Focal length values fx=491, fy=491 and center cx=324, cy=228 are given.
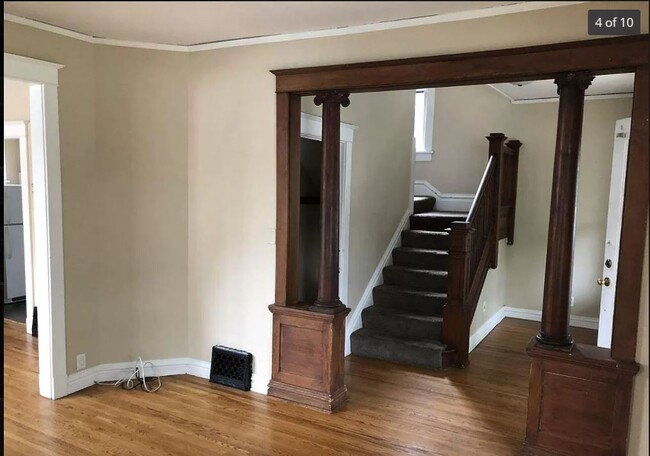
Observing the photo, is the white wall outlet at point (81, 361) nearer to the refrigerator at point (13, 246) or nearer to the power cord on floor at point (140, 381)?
the power cord on floor at point (140, 381)

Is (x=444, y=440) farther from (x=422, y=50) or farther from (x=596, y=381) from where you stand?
(x=422, y=50)

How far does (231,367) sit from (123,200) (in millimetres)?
1467

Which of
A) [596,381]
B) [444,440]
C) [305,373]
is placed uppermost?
[596,381]

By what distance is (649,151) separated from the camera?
2271 mm

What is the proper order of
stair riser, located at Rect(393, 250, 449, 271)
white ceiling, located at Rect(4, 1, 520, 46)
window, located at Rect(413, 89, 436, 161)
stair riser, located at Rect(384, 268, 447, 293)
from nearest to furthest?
white ceiling, located at Rect(4, 1, 520, 46) → stair riser, located at Rect(384, 268, 447, 293) → stair riser, located at Rect(393, 250, 449, 271) → window, located at Rect(413, 89, 436, 161)

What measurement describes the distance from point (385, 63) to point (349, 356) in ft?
8.58

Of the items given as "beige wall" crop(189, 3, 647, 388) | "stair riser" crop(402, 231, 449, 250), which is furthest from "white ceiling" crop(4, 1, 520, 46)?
"stair riser" crop(402, 231, 449, 250)

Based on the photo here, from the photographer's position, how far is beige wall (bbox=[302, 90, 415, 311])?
14.8 feet

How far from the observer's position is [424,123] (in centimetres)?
646

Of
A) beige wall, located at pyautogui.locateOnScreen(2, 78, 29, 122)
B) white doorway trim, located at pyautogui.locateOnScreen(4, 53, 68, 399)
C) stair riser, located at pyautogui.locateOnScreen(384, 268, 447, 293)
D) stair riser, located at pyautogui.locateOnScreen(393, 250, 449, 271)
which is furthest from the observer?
stair riser, located at pyautogui.locateOnScreen(393, 250, 449, 271)

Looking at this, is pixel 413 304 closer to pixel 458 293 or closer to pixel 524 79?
pixel 458 293

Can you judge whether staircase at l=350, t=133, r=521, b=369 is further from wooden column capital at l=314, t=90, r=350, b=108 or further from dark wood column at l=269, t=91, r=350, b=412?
wooden column capital at l=314, t=90, r=350, b=108

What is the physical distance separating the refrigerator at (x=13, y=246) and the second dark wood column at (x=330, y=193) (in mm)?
4297

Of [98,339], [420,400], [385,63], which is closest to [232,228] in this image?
[98,339]
